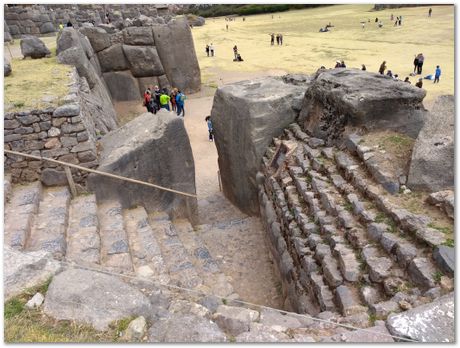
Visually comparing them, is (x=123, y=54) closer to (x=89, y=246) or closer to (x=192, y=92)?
(x=192, y=92)

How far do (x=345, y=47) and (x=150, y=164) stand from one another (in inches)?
1062

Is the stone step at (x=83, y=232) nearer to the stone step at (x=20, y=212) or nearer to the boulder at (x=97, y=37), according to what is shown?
the stone step at (x=20, y=212)

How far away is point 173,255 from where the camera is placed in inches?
268

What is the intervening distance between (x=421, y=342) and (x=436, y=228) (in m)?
1.75

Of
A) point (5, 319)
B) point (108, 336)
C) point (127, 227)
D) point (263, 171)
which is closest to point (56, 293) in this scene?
point (5, 319)

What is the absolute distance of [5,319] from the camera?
348cm

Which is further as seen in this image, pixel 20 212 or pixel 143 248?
pixel 143 248

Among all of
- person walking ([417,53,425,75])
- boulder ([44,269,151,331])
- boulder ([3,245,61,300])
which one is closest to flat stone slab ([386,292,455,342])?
boulder ([44,269,151,331])

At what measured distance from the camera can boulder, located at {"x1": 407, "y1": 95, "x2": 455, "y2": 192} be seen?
213 inches

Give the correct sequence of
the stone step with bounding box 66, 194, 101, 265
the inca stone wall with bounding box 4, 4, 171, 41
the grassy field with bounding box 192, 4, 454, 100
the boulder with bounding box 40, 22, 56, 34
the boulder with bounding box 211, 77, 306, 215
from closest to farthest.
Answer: the stone step with bounding box 66, 194, 101, 265 → the boulder with bounding box 211, 77, 306, 215 → the inca stone wall with bounding box 4, 4, 171, 41 → the boulder with bounding box 40, 22, 56, 34 → the grassy field with bounding box 192, 4, 454, 100

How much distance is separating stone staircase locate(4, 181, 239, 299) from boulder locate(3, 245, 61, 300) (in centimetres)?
50

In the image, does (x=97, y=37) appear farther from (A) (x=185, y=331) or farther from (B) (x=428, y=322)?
(B) (x=428, y=322)

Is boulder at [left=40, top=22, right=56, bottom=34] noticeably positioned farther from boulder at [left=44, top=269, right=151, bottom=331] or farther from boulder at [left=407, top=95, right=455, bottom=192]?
boulder at [left=407, top=95, right=455, bottom=192]

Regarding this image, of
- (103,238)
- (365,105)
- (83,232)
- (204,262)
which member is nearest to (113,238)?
(103,238)
